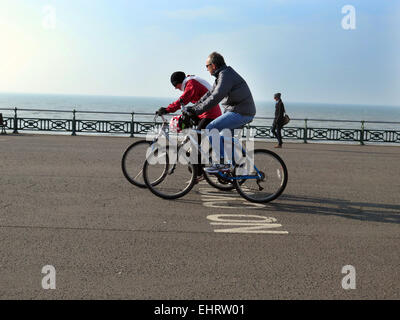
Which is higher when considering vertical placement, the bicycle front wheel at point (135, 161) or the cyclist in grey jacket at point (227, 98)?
the cyclist in grey jacket at point (227, 98)

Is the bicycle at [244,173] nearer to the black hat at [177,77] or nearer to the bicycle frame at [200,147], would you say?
the bicycle frame at [200,147]

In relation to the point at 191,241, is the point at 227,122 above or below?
above

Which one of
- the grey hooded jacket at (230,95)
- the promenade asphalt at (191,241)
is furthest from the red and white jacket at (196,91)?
the promenade asphalt at (191,241)

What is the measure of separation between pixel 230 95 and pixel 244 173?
1.16m

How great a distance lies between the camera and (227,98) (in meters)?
7.88

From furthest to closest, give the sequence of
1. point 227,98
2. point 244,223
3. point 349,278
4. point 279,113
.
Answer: point 279,113, point 227,98, point 244,223, point 349,278

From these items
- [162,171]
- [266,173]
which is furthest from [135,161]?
[266,173]

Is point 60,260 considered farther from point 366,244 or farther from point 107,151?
point 107,151

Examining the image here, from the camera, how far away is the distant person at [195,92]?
27.3ft

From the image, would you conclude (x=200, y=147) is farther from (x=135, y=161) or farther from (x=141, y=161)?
(x=135, y=161)

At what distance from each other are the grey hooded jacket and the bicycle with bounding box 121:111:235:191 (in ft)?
2.16

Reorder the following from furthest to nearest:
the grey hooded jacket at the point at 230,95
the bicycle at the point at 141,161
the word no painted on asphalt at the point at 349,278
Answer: the bicycle at the point at 141,161
the grey hooded jacket at the point at 230,95
the word no painted on asphalt at the point at 349,278

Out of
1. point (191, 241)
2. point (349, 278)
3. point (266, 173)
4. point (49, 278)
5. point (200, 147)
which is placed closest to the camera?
point (49, 278)

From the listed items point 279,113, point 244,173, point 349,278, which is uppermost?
point 279,113
